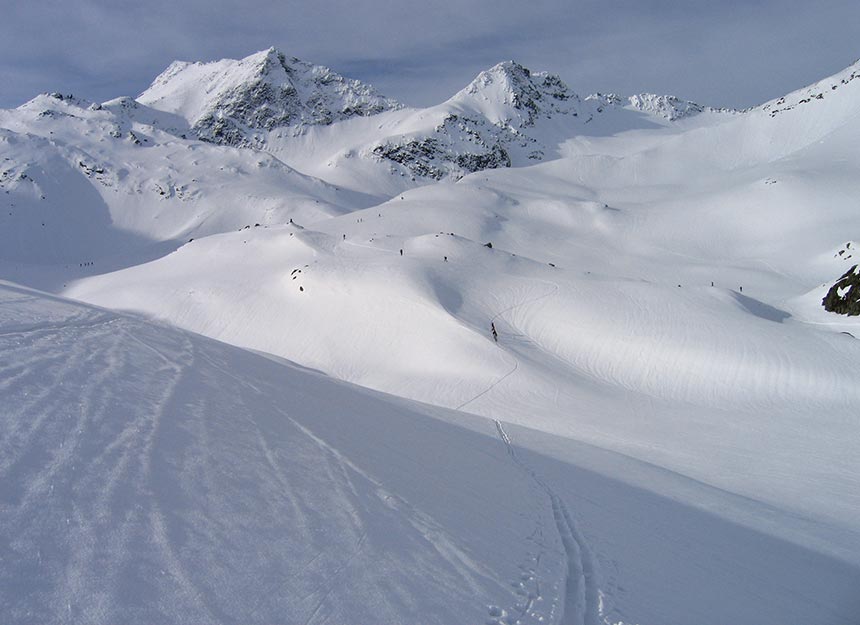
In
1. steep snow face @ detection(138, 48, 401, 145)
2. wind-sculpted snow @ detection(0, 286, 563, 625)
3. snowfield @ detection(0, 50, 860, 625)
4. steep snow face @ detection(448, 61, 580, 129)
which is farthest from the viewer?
steep snow face @ detection(448, 61, 580, 129)

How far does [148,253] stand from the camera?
211ft

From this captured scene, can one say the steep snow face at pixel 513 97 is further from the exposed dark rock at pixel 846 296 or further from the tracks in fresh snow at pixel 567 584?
the tracks in fresh snow at pixel 567 584

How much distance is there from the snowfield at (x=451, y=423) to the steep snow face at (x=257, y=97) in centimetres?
10835

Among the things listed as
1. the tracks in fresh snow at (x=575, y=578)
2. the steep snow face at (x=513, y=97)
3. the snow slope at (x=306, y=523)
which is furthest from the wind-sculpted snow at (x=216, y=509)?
the steep snow face at (x=513, y=97)

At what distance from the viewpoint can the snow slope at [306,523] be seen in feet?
9.69

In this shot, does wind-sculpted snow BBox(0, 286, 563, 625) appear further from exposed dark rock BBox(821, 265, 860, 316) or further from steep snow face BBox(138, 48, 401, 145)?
steep snow face BBox(138, 48, 401, 145)

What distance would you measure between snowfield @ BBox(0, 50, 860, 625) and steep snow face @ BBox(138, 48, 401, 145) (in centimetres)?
10835

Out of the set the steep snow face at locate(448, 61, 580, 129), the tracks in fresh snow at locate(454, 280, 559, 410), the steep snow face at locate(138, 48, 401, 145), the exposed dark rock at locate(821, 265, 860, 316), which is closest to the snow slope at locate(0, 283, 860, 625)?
the tracks in fresh snow at locate(454, 280, 559, 410)

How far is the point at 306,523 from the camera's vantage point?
3980 millimetres

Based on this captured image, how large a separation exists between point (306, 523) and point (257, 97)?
170504 mm

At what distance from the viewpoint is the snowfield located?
336 centimetres

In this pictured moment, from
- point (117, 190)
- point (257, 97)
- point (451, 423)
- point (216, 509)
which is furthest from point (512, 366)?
point (257, 97)

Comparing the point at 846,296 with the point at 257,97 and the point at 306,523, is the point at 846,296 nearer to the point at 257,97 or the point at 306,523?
the point at 306,523

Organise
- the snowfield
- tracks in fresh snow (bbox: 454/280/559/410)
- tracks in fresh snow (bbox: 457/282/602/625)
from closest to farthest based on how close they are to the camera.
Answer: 1. the snowfield
2. tracks in fresh snow (bbox: 457/282/602/625)
3. tracks in fresh snow (bbox: 454/280/559/410)
